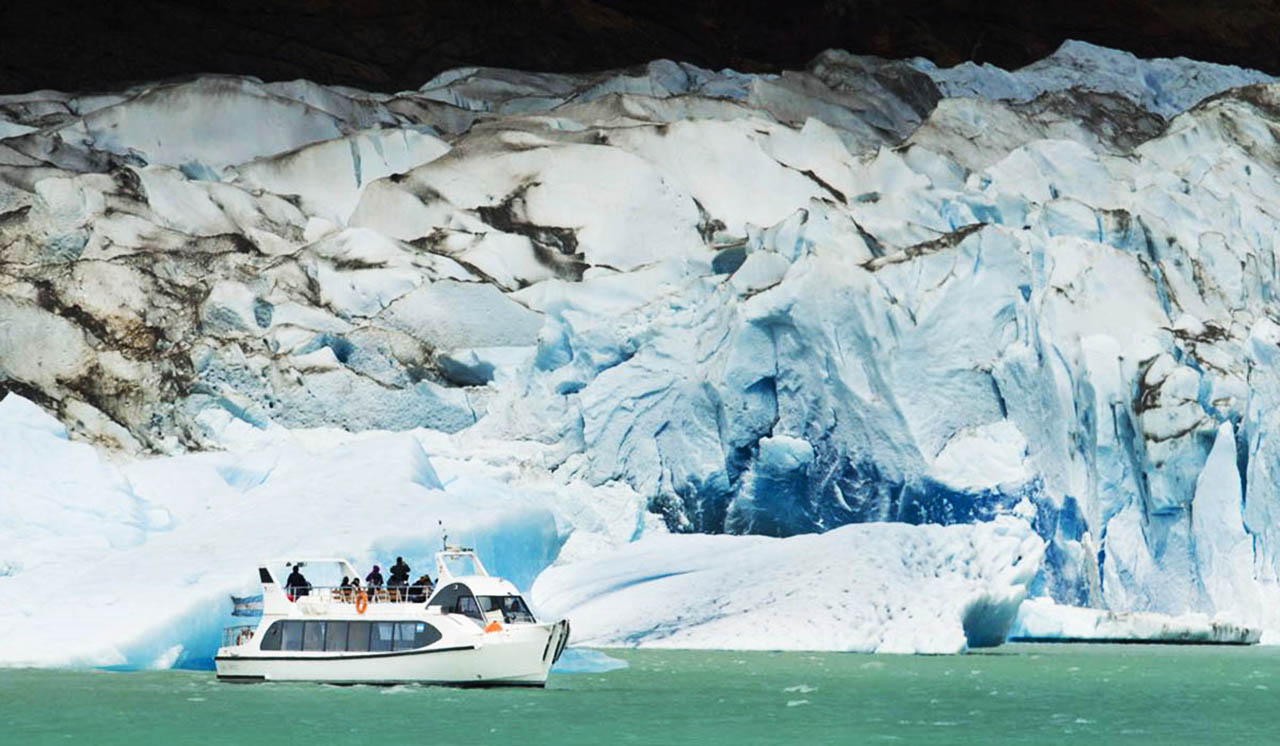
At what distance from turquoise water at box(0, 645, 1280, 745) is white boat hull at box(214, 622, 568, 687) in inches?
5.7

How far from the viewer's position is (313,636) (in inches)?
639

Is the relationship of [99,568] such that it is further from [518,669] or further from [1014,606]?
[1014,606]

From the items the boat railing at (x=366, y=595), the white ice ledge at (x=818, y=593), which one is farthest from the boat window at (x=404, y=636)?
the white ice ledge at (x=818, y=593)

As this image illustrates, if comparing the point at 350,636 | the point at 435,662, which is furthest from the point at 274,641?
the point at 435,662

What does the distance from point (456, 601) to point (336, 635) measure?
1.01m

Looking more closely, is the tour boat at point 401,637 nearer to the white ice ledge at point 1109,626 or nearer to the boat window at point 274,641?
the boat window at point 274,641

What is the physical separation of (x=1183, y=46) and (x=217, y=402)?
77.4ft

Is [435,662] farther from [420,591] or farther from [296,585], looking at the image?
[296,585]

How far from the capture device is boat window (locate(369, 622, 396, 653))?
16.0m

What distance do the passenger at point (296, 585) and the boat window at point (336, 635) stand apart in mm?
374

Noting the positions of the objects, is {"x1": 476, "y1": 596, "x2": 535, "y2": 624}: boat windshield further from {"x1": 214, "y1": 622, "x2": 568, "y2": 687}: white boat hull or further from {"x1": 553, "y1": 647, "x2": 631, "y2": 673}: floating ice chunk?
{"x1": 553, "y1": 647, "x2": 631, "y2": 673}: floating ice chunk

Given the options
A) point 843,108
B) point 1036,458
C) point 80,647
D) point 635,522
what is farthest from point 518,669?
point 843,108

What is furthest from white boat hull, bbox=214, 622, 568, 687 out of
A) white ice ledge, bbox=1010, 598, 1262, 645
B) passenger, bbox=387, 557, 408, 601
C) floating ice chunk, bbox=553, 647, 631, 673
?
white ice ledge, bbox=1010, 598, 1262, 645

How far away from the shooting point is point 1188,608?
2252 centimetres
